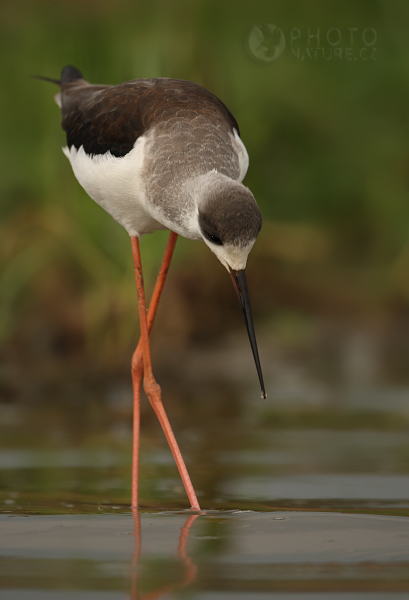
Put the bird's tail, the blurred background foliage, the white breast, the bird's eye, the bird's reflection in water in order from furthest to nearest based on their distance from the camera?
the blurred background foliage
the bird's tail
the white breast
the bird's eye
the bird's reflection in water

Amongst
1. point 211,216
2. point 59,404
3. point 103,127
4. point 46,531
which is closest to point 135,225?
point 103,127

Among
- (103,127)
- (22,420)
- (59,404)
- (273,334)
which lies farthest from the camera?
(273,334)

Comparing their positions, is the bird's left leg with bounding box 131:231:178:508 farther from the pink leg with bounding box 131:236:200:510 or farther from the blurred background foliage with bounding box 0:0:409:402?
the blurred background foliage with bounding box 0:0:409:402

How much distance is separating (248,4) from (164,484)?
6702 millimetres

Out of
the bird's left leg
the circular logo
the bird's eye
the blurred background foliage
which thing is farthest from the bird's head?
the circular logo

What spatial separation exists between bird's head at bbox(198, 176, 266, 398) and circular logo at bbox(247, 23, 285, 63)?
17.8 ft

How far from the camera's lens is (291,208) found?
31.1ft

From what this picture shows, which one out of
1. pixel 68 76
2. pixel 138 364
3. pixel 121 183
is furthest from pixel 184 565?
pixel 68 76

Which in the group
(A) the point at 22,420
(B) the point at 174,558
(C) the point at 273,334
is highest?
(C) the point at 273,334

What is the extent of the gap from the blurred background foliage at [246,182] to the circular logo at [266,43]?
10 centimetres

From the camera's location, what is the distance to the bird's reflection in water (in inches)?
134

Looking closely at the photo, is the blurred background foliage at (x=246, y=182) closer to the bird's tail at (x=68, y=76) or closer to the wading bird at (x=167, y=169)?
the bird's tail at (x=68, y=76)

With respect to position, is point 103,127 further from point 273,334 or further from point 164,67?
point 273,334

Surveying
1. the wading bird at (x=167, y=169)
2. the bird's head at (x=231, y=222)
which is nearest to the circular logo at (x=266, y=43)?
the wading bird at (x=167, y=169)
